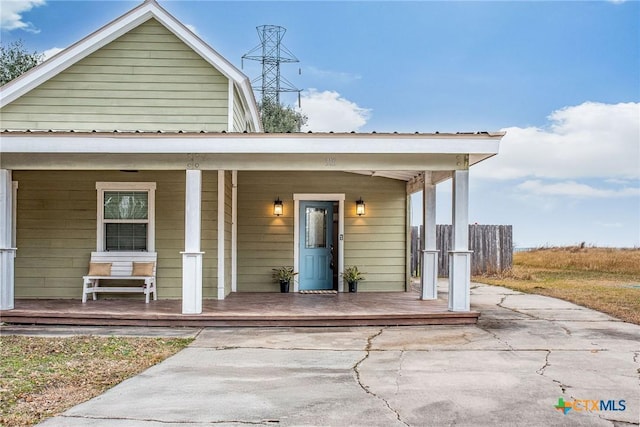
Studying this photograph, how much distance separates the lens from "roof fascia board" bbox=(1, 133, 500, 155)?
816cm

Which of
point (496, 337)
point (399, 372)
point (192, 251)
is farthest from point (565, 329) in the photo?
point (192, 251)

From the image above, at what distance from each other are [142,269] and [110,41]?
4.11m

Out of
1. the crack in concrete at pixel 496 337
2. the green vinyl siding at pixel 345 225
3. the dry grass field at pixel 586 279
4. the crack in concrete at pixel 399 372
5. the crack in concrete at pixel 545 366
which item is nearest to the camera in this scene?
the crack in concrete at pixel 399 372

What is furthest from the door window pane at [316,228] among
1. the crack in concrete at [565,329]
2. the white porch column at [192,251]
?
the crack in concrete at [565,329]

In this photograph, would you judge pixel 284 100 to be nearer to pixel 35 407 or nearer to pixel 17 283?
pixel 17 283

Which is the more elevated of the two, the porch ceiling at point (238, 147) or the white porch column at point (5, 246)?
the porch ceiling at point (238, 147)

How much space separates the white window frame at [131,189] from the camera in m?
10.1

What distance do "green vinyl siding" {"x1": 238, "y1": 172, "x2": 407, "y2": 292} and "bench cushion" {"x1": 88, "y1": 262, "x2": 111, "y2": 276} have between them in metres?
2.99

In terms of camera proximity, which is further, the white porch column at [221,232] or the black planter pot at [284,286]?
the black planter pot at [284,286]

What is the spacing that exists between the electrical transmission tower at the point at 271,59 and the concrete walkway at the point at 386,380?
2234cm

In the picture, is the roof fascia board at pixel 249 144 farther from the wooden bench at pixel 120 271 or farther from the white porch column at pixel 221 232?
the wooden bench at pixel 120 271

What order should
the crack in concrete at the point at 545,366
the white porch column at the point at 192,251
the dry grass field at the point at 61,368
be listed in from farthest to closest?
the white porch column at the point at 192,251 < the crack in concrete at the point at 545,366 < the dry grass field at the point at 61,368

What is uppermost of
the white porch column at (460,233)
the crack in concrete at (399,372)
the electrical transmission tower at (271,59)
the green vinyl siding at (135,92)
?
the electrical transmission tower at (271,59)

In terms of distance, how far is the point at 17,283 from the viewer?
10258mm
